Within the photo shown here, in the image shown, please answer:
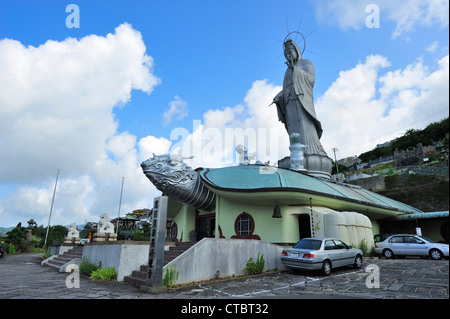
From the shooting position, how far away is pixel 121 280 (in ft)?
33.2

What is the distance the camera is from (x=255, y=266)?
35.7ft

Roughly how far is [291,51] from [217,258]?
21.4 m

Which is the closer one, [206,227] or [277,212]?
[277,212]

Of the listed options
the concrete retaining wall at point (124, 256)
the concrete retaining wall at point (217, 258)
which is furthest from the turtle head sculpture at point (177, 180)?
the concrete retaining wall at point (217, 258)

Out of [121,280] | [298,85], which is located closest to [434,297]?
[121,280]

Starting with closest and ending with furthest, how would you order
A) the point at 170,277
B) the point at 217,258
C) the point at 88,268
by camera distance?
the point at 170,277
the point at 217,258
the point at 88,268

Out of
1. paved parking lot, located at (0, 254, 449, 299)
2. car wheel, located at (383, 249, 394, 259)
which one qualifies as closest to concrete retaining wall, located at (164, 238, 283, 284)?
paved parking lot, located at (0, 254, 449, 299)

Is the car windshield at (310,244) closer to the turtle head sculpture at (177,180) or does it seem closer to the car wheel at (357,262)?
the car wheel at (357,262)

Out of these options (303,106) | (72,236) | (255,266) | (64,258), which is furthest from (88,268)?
(303,106)

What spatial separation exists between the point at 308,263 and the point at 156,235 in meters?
5.37

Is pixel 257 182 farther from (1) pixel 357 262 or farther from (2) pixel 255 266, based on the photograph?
(1) pixel 357 262

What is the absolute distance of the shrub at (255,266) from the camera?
10715 mm

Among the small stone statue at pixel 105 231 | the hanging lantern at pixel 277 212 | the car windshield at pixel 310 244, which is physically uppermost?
the hanging lantern at pixel 277 212

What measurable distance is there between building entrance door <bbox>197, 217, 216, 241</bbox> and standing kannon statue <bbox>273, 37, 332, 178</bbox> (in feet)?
31.4
